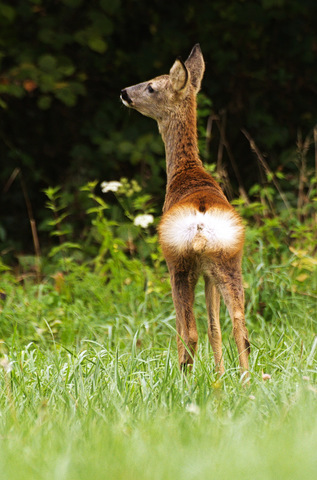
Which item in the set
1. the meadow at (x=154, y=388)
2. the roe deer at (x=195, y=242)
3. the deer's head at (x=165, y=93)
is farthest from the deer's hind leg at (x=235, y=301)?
the deer's head at (x=165, y=93)

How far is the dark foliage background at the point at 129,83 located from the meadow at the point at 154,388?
2255 millimetres

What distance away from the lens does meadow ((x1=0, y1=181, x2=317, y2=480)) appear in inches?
96.8

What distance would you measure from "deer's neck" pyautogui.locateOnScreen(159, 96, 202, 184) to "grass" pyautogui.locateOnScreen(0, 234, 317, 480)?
3.34 feet

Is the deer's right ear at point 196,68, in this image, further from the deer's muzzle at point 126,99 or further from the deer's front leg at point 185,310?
the deer's front leg at point 185,310

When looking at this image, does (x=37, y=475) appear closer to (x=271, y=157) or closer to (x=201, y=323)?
(x=201, y=323)

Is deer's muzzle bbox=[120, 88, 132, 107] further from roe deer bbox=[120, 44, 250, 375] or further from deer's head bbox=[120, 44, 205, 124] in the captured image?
roe deer bbox=[120, 44, 250, 375]

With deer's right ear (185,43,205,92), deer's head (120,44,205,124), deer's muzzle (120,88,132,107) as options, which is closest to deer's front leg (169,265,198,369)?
deer's head (120,44,205,124)

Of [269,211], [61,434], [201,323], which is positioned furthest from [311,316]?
[61,434]

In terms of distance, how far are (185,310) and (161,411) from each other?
0.92 m

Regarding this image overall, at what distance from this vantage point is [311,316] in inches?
205

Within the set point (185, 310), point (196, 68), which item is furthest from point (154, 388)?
point (196, 68)

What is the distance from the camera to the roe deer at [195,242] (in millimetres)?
3666

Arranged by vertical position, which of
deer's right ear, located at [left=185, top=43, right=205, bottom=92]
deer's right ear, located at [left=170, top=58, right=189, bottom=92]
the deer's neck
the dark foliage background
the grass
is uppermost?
the dark foliage background

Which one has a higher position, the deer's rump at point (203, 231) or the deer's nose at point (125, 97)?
the deer's nose at point (125, 97)
